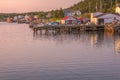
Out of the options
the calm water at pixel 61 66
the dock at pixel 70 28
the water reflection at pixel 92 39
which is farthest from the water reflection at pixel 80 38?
the calm water at pixel 61 66

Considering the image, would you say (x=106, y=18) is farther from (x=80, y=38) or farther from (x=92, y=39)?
(x=92, y=39)

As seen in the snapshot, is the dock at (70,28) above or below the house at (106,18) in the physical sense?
below

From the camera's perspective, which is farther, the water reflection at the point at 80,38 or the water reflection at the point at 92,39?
the water reflection at the point at 80,38

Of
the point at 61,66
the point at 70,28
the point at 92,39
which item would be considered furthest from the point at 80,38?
the point at 61,66

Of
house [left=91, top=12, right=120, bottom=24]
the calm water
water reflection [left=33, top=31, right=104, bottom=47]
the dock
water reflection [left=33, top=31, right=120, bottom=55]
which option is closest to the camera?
the calm water

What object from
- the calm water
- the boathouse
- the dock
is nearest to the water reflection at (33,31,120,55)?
the dock

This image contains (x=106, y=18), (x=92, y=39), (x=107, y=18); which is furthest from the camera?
(x=106, y=18)

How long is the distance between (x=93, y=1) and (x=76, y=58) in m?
122

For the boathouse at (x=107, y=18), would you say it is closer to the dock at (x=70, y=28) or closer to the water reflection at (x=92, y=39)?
the dock at (x=70, y=28)

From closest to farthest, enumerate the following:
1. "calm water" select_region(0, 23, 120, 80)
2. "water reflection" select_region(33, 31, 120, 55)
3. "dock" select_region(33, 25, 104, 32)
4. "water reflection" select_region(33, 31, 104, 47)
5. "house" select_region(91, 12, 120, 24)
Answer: "calm water" select_region(0, 23, 120, 80)
"water reflection" select_region(33, 31, 120, 55)
"water reflection" select_region(33, 31, 104, 47)
"dock" select_region(33, 25, 104, 32)
"house" select_region(91, 12, 120, 24)

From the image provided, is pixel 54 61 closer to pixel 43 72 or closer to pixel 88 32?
pixel 43 72

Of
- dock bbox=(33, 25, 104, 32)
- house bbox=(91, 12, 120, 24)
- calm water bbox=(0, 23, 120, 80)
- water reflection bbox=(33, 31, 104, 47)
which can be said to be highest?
house bbox=(91, 12, 120, 24)

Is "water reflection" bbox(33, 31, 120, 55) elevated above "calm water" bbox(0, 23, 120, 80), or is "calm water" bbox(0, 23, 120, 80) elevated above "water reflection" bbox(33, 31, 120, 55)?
"calm water" bbox(0, 23, 120, 80)

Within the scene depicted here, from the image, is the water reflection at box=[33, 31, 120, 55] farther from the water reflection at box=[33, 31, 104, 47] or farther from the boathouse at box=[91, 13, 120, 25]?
the boathouse at box=[91, 13, 120, 25]
